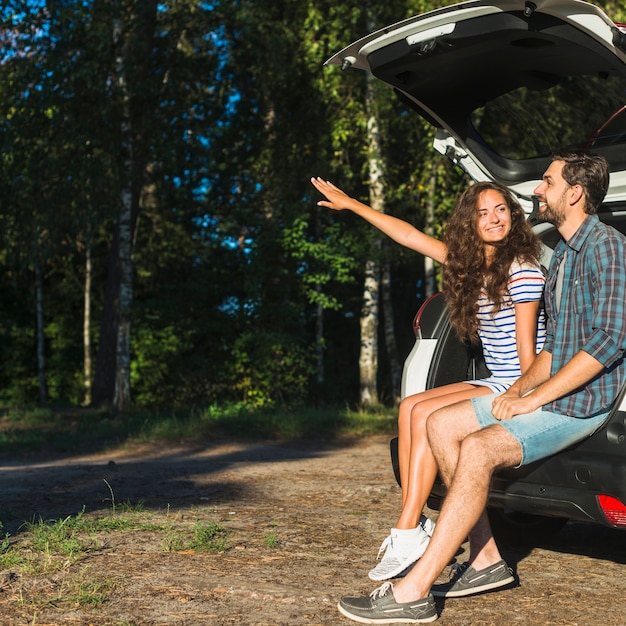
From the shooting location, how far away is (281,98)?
58.9ft

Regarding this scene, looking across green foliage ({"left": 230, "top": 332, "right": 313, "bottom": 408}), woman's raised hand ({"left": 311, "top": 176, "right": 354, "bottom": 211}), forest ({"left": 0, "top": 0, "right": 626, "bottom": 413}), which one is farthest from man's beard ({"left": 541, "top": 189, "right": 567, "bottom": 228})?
green foliage ({"left": 230, "top": 332, "right": 313, "bottom": 408})

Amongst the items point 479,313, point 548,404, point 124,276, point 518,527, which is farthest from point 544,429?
point 124,276

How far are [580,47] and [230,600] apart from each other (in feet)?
9.74

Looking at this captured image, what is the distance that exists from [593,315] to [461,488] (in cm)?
90

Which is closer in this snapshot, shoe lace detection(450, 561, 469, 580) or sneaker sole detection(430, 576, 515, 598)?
sneaker sole detection(430, 576, 515, 598)

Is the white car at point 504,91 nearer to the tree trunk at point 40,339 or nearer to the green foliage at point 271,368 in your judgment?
the green foliage at point 271,368

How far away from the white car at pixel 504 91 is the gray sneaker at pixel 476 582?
31 cm

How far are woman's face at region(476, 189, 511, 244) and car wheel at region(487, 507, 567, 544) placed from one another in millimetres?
1736

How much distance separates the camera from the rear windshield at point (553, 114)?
55.8ft

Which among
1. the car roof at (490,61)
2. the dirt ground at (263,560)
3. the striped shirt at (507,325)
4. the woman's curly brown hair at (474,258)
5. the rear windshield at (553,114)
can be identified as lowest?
the dirt ground at (263,560)

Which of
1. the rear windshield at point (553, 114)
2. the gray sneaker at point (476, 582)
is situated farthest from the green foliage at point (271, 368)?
the gray sneaker at point (476, 582)

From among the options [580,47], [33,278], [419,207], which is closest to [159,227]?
[33,278]

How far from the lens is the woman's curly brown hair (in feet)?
14.2

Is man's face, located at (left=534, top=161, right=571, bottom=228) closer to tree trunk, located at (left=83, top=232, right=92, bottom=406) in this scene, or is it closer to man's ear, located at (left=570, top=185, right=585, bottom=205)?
man's ear, located at (left=570, top=185, right=585, bottom=205)
